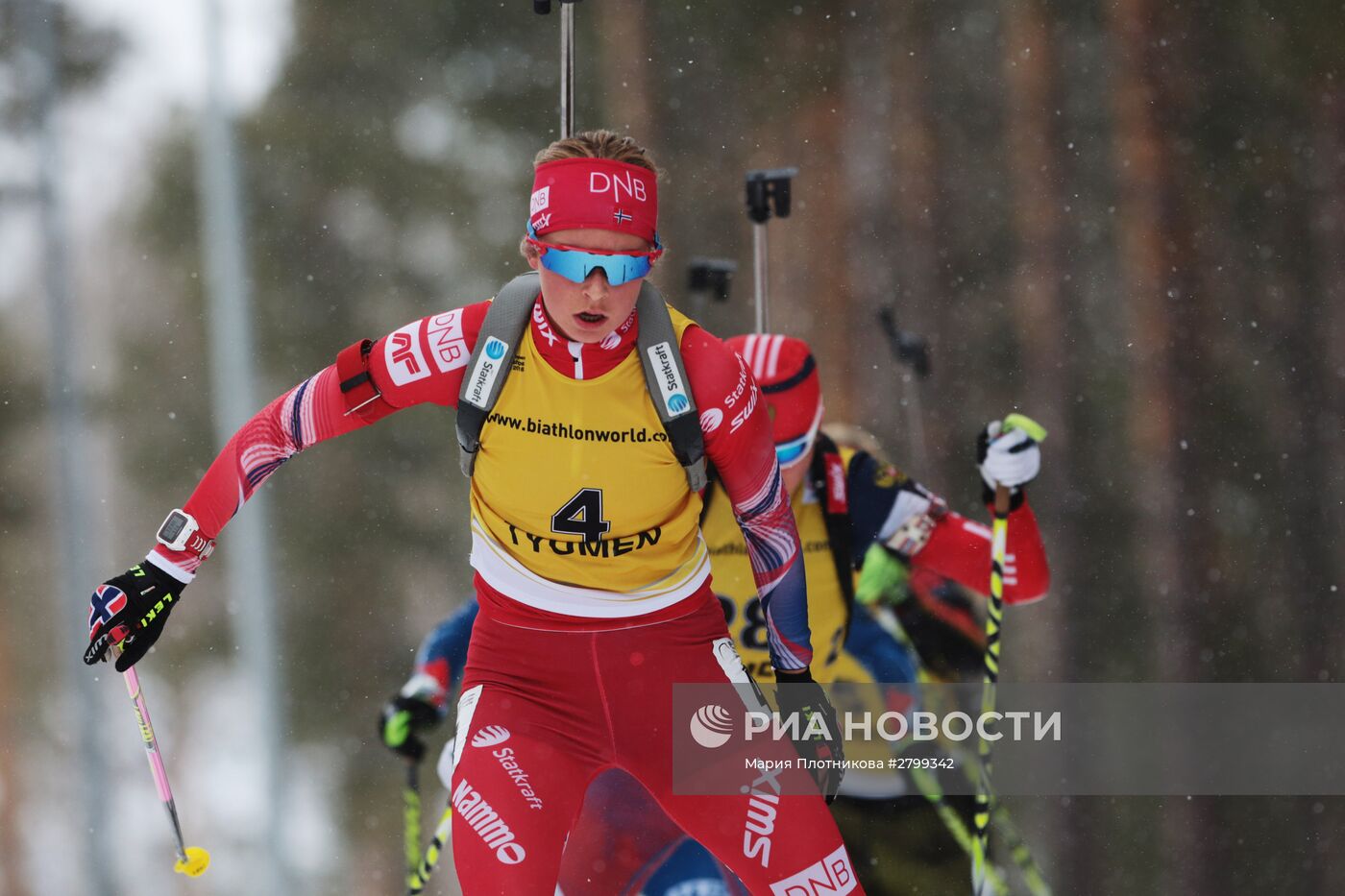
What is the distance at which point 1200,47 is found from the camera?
370 inches

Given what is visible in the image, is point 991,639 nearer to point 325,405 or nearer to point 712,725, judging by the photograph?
point 712,725

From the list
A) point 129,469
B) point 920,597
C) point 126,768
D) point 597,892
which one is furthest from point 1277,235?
point 126,768

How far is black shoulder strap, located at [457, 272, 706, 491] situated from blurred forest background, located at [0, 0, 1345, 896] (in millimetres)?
6548

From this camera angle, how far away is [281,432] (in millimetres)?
2791

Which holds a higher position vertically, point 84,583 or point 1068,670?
point 84,583

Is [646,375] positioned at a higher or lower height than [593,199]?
lower

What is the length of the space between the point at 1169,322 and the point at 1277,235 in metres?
0.91

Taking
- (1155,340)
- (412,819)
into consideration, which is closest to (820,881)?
(412,819)

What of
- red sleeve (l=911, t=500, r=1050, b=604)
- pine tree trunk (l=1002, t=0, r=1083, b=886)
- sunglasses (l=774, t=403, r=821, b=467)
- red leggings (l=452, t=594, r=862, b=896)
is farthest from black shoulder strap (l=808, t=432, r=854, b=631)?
pine tree trunk (l=1002, t=0, r=1083, b=886)

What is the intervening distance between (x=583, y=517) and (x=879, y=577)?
6.90 ft

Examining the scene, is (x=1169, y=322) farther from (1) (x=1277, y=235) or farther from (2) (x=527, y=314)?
(2) (x=527, y=314)

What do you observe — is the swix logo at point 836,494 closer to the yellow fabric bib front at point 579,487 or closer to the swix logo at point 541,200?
the yellow fabric bib front at point 579,487

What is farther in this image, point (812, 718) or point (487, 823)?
point (812, 718)

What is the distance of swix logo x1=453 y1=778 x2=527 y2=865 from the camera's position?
247 cm
